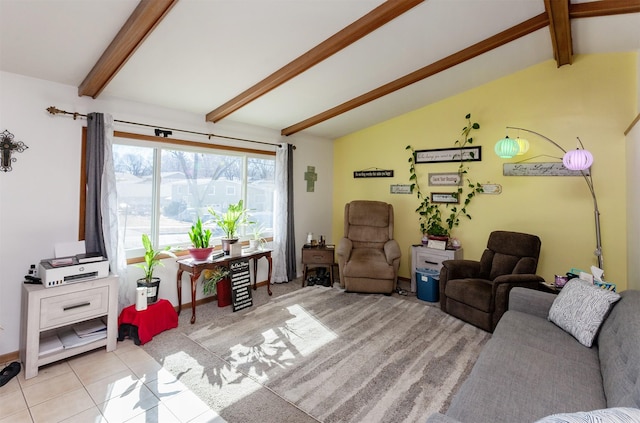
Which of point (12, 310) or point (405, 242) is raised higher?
point (405, 242)

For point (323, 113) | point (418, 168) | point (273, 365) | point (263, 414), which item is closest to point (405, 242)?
point (418, 168)

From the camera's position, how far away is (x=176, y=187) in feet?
11.8

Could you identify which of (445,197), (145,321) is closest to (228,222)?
(145,321)

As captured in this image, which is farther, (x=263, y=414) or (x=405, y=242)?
(x=405, y=242)

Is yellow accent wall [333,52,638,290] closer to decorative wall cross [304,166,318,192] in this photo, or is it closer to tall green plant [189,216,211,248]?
decorative wall cross [304,166,318,192]

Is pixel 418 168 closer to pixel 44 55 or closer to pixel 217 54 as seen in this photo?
pixel 217 54

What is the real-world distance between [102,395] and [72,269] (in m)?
1.02

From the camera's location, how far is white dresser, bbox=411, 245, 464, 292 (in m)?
3.98

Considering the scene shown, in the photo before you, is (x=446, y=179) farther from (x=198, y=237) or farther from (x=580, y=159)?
(x=198, y=237)

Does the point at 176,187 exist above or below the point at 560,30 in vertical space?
below

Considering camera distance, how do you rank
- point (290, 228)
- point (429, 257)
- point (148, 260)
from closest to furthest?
point (148, 260) → point (429, 257) → point (290, 228)

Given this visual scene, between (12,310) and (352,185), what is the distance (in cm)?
446

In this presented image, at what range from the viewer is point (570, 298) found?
213 cm

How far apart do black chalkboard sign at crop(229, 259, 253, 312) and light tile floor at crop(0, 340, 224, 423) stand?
1.16 metres
